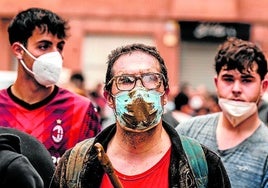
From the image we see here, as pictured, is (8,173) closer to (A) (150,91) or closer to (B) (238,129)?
(A) (150,91)

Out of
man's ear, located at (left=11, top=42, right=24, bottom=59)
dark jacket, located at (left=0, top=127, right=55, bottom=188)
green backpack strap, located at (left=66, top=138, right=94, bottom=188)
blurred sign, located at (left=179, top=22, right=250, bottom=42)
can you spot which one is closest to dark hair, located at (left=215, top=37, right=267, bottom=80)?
man's ear, located at (left=11, top=42, right=24, bottom=59)

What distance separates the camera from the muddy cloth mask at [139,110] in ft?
13.3

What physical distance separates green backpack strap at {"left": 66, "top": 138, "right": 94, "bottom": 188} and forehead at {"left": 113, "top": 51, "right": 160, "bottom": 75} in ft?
1.12

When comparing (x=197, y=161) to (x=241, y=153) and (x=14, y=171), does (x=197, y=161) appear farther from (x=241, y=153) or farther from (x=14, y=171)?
(x=241, y=153)

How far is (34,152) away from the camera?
3807 mm

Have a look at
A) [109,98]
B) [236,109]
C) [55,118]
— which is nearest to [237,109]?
[236,109]

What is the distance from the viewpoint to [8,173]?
3.21m

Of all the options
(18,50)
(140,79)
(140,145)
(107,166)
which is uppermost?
(140,79)

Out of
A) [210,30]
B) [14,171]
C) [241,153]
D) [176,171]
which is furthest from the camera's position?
[210,30]

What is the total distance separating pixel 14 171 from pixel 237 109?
315cm

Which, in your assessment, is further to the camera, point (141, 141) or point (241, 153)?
point (241, 153)

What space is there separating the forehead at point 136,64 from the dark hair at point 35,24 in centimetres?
209

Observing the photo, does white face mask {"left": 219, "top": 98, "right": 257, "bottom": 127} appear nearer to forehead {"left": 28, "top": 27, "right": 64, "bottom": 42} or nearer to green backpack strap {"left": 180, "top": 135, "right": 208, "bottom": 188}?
forehead {"left": 28, "top": 27, "right": 64, "bottom": 42}

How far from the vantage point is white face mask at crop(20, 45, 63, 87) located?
622 centimetres
